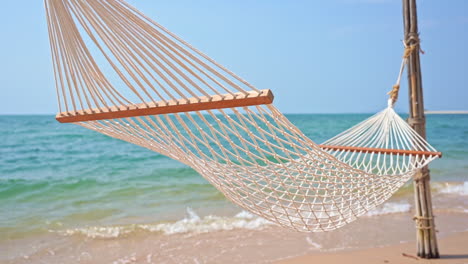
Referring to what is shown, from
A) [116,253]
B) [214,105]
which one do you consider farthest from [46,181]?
[214,105]

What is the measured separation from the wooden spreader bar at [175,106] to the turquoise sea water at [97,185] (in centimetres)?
239

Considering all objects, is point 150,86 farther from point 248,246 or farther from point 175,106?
point 248,246

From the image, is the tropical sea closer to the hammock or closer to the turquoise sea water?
the turquoise sea water

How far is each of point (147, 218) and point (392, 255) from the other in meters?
2.14

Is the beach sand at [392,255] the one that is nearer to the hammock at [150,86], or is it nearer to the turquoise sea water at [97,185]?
the hammock at [150,86]

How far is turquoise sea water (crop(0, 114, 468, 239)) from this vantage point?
3.79 meters

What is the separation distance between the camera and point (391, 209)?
12.1 ft

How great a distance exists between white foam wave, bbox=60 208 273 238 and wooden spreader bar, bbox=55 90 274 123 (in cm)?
198

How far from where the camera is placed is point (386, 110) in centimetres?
228

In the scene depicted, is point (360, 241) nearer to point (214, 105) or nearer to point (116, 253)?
point (116, 253)

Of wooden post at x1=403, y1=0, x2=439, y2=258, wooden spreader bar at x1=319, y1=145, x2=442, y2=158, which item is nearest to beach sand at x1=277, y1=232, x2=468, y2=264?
wooden post at x1=403, y1=0, x2=439, y2=258

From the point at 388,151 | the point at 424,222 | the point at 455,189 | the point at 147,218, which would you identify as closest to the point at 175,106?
the point at 388,151

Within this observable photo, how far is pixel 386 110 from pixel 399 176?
0.61 meters

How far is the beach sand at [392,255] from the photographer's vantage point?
232 cm
